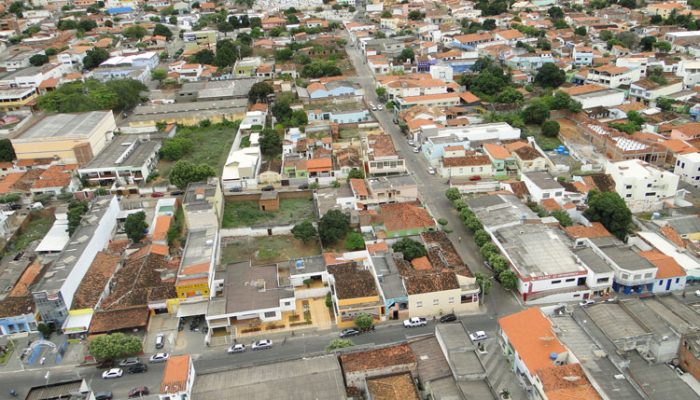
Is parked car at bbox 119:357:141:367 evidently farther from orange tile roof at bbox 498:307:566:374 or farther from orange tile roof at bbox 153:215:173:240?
orange tile roof at bbox 498:307:566:374

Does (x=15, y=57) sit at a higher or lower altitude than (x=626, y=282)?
higher

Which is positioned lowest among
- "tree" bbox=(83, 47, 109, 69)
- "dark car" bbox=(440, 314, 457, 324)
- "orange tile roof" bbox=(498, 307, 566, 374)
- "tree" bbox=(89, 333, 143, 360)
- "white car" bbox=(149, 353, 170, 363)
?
"dark car" bbox=(440, 314, 457, 324)

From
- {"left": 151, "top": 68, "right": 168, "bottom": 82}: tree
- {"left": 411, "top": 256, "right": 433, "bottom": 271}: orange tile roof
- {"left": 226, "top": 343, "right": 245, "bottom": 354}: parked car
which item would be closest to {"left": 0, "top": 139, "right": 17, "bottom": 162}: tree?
{"left": 151, "top": 68, "right": 168, "bottom": 82}: tree

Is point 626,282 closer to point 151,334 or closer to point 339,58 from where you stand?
point 151,334

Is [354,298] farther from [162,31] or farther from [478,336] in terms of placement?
[162,31]

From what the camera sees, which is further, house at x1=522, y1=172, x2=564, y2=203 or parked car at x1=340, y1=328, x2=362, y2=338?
house at x1=522, y1=172, x2=564, y2=203

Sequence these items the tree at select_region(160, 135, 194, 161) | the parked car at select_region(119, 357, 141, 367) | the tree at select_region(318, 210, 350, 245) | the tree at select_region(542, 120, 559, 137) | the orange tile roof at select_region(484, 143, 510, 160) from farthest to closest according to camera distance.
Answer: the tree at select_region(542, 120, 559, 137) < the tree at select_region(160, 135, 194, 161) < the orange tile roof at select_region(484, 143, 510, 160) < the tree at select_region(318, 210, 350, 245) < the parked car at select_region(119, 357, 141, 367)

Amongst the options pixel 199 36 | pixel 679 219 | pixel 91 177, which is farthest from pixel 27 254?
pixel 199 36
